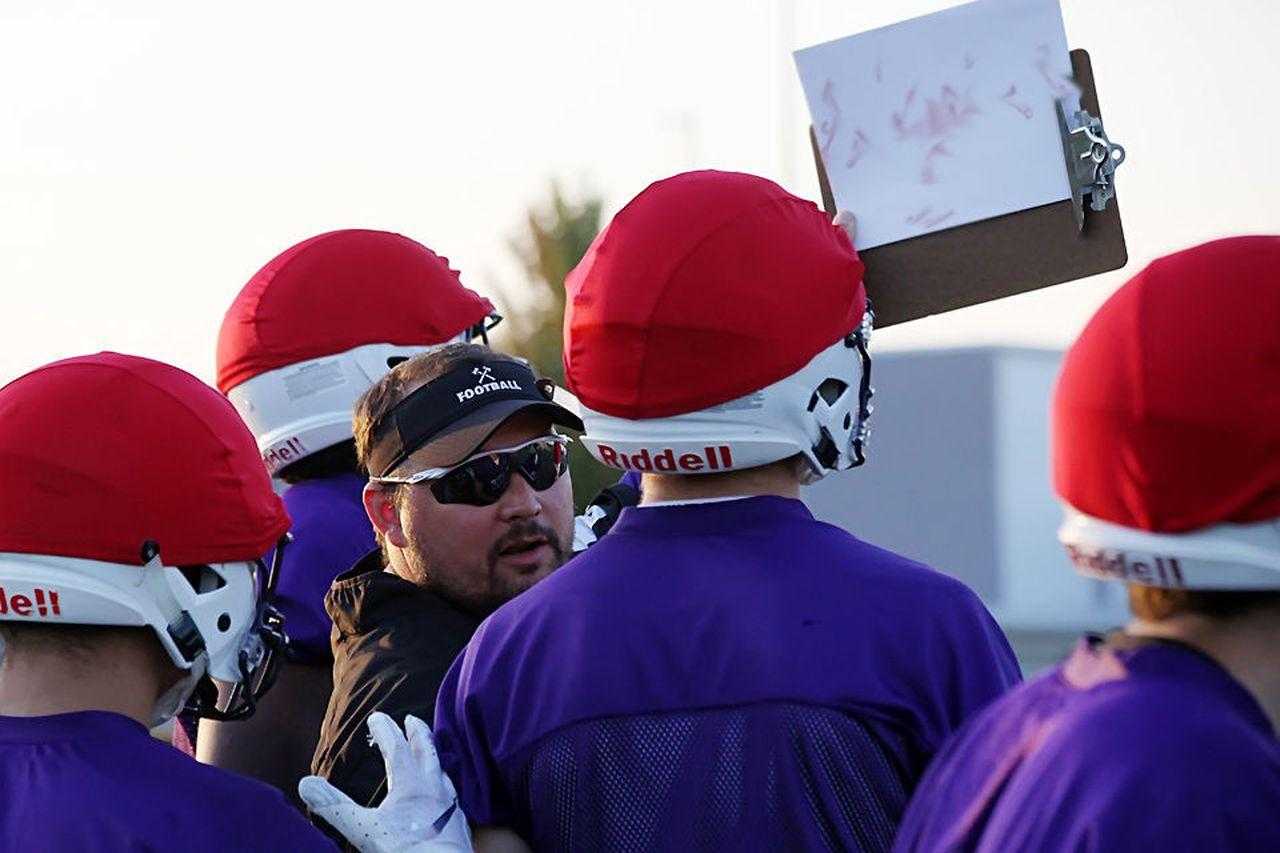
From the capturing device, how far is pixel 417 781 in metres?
3.34

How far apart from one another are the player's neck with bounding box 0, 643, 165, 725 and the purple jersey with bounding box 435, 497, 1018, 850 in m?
0.51

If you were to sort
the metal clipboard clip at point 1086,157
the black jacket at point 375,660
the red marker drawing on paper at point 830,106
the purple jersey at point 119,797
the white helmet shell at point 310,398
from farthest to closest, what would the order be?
the white helmet shell at point 310,398 < the red marker drawing on paper at point 830,106 < the metal clipboard clip at point 1086,157 < the black jacket at point 375,660 < the purple jersey at point 119,797

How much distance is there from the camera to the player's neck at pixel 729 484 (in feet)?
11.1

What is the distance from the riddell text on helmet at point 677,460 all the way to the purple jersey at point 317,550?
157 centimetres

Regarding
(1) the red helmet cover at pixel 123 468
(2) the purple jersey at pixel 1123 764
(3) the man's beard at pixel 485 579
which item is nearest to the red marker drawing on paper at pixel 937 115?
(3) the man's beard at pixel 485 579

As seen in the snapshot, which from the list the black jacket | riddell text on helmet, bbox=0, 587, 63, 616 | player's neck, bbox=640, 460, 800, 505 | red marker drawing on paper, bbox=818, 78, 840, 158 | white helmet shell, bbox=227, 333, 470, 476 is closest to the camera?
riddell text on helmet, bbox=0, 587, 63, 616

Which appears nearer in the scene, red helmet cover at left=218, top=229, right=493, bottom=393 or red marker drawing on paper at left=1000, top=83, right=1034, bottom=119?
red marker drawing on paper at left=1000, top=83, right=1034, bottom=119

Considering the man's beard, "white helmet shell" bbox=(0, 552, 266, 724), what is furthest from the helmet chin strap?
the man's beard

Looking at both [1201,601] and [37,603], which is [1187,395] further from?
[37,603]

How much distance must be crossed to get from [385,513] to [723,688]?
154 centimetres

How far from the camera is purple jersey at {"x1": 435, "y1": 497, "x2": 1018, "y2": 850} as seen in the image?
10.2ft

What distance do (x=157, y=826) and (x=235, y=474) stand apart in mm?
643

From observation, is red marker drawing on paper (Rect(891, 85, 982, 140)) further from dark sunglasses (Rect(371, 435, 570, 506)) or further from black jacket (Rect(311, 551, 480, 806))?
black jacket (Rect(311, 551, 480, 806))

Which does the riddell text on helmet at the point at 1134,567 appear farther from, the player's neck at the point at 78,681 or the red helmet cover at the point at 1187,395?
the player's neck at the point at 78,681
